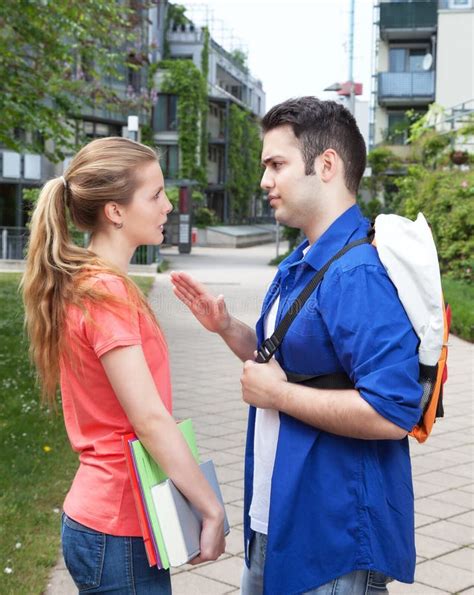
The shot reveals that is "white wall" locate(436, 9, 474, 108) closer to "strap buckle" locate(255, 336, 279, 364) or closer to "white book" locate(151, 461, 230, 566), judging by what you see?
"strap buckle" locate(255, 336, 279, 364)

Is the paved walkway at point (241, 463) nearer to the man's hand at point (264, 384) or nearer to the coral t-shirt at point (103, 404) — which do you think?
the coral t-shirt at point (103, 404)

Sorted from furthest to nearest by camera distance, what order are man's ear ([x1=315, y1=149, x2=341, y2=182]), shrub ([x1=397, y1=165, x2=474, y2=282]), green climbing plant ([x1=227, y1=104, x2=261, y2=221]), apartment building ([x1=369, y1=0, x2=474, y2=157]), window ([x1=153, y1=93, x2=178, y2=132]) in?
green climbing plant ([x1=227, y1=104, x2=261, y2=221]) → window ([x1=153, y1=93, x2=178, y2=132]) → apartment building ([x1=369, y1=0, x2=474, y2=157]) → shrub ([x1=397, y1=165, x2=474, y2=282]) → man's ear ([x1=315, y1=149, x2=341, y2=182])

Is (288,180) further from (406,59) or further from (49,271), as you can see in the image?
(406,59)

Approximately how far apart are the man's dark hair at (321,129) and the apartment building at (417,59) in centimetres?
4200

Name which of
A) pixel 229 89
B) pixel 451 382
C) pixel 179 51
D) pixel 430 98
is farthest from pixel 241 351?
pixel 229 89

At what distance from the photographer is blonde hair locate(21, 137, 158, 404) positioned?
241 cm

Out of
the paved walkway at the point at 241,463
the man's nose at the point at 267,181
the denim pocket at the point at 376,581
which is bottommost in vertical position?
the paved walkway at the point at 241,463

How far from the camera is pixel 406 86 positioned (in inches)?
1828

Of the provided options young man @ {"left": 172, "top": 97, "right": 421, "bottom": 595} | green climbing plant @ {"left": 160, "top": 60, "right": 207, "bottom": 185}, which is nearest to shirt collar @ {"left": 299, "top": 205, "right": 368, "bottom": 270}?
young man @ {"left": 172, "top": 97, "right": 421, "bottom": 595}

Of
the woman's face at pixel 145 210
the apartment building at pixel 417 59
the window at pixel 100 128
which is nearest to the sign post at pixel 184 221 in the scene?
the window at pixel 100 128

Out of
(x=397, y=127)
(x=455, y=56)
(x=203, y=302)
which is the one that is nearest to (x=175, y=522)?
(x=203, y=302)

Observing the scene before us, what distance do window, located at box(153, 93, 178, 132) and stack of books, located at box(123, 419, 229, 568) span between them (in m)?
54.4

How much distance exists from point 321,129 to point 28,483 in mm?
4328

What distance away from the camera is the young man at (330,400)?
2178 mm
